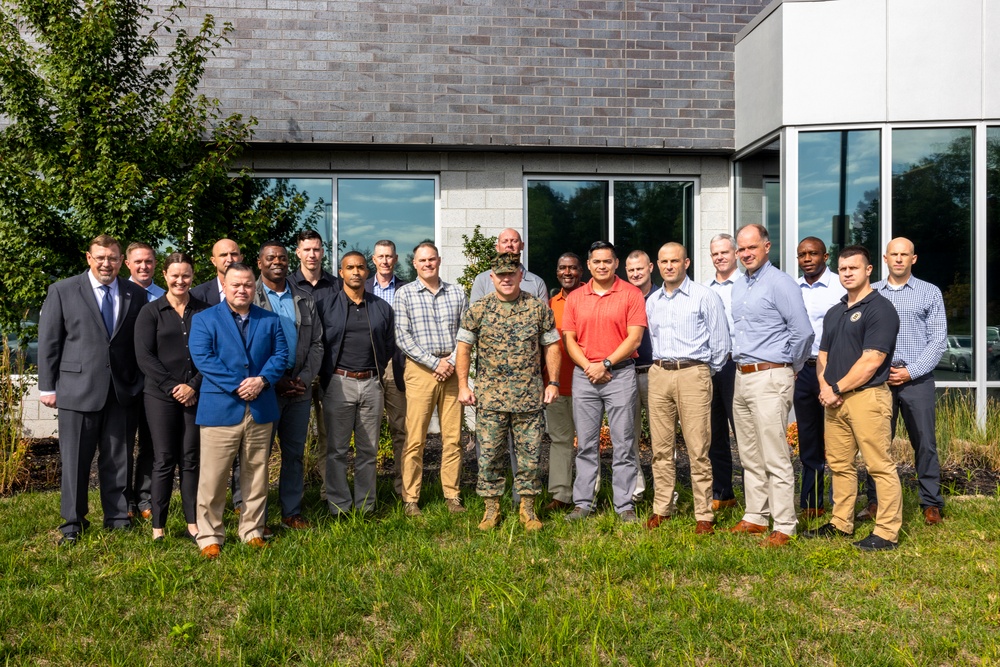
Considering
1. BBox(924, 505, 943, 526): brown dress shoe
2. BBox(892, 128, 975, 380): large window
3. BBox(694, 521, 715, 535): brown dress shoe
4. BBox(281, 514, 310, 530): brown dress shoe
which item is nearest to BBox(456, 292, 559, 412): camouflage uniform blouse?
BBox(694, 521, 715, 535): brown dress shoe

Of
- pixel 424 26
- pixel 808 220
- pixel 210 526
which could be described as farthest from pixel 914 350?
pixel 424 26

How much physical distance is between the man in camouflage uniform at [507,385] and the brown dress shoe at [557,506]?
467 mm

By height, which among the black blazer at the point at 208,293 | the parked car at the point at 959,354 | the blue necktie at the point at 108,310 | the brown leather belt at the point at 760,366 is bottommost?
the parked car at the point at 959,354

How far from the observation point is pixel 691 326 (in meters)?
5.39

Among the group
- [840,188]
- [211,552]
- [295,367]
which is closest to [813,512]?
[295,367]

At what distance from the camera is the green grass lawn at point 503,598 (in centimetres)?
358

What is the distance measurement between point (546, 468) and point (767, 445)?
295cm

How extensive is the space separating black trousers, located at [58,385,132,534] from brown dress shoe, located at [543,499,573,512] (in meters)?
3.09

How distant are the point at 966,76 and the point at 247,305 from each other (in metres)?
8.18

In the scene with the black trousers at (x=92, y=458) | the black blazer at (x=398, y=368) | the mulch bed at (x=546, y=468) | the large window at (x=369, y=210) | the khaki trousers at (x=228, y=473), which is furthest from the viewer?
the large window at (x=369, y=210)

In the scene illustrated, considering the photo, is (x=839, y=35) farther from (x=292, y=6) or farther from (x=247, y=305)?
(x=247, y=305)

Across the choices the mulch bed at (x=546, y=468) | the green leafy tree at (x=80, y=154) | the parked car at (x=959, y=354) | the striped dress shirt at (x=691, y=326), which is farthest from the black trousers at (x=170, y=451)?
the parked car at (x=959, y=354)

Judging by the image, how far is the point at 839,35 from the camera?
8703 millimetres

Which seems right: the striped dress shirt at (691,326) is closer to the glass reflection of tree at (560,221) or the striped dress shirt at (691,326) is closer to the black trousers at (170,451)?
the black trousers at (170,451)
